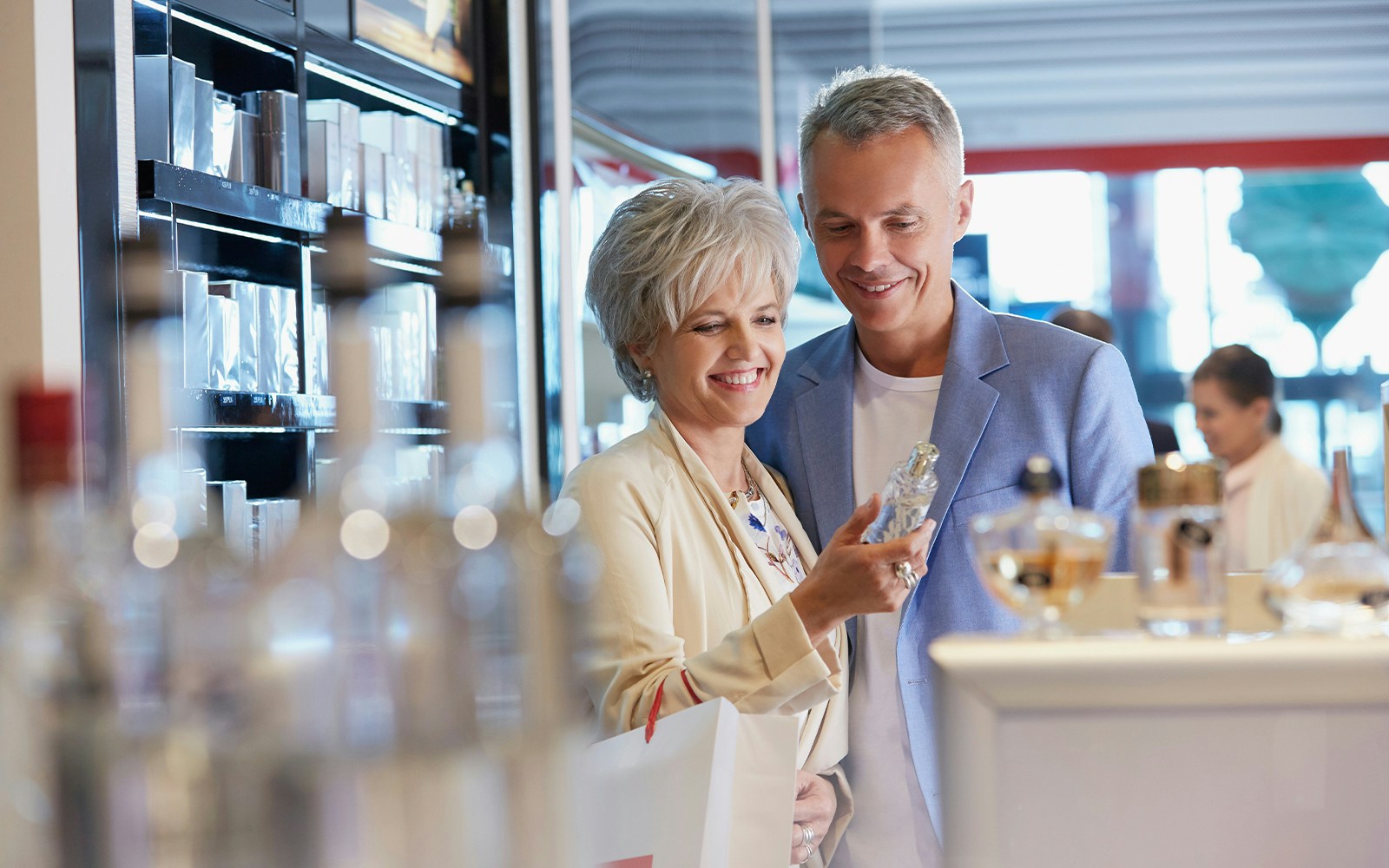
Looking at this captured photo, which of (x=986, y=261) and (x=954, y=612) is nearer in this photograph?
(x=954, y=612)

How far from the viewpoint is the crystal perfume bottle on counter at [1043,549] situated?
2.89 ft

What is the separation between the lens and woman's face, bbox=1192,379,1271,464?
163 inches

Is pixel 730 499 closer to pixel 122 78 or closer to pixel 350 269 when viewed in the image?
pixel 350 269

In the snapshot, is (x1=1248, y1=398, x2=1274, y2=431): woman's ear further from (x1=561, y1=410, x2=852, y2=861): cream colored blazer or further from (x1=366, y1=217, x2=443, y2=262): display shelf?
(x1=561, y1=410, x2=852, y2=861): cream colored blazer

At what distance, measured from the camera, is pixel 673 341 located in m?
1.81

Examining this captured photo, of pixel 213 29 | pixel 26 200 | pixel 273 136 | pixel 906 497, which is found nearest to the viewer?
pixel 906 497

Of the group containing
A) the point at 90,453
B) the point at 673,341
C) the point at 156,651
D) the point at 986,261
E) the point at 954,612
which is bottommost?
the point at 954,612

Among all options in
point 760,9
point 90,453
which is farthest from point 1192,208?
point 90,453

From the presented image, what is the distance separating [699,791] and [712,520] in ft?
1.81

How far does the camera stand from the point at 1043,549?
879 millimetres

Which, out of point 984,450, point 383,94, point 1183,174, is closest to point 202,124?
point 383,94

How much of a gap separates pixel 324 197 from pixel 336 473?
8.60ft

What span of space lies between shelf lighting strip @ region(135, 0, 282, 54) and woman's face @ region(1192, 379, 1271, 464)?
294 centimetres

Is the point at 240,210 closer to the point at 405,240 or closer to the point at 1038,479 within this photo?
the point at 405,240
